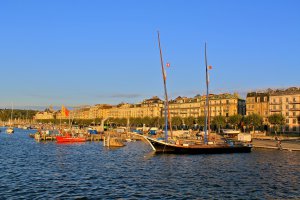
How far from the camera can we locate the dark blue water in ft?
129

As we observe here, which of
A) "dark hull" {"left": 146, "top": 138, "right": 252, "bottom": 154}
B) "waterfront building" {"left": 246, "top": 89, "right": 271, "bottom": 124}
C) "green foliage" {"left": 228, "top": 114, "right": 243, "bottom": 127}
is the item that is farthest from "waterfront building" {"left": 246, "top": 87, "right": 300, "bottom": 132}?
"dark hull" {"left": 146, "top": 138, "right": 252, "bottom": 154}

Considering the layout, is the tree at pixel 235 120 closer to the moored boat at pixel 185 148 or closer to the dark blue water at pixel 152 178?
the moored boat at pixel 185 148

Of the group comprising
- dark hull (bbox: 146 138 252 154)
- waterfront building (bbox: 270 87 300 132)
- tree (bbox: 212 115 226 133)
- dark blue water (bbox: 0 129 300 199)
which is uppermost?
waterfront building (bbox: 270 87 300 132)

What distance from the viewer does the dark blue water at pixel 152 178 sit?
3925 centimetres

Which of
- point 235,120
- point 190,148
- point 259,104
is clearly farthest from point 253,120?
point 190,148

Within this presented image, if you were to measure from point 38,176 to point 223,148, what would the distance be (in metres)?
43.7

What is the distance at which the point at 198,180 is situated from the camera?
155 feet

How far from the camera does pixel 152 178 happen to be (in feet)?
160

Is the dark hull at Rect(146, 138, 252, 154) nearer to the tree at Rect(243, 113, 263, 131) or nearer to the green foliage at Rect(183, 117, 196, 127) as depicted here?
the tree at Rect(243, 113, 263, 131)

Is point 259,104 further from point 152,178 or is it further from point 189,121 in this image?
point 152,178

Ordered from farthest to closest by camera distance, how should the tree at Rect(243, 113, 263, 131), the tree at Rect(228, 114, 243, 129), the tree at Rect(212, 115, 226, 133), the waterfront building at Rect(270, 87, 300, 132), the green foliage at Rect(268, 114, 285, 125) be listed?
the tree at Rect(212, 115, 226, 133), the tree at Rect(228, 114, 243, 129), the tree at Rect(243, 113, 263, 131), the waterfront building at Rect(270, 87, 300, 132), the green foliage at Rect(268, 114, 285, 125)

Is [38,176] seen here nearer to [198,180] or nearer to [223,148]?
[198,180]

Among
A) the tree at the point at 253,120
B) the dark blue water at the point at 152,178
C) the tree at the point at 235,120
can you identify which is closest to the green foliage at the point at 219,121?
the tree at the point at 235,120

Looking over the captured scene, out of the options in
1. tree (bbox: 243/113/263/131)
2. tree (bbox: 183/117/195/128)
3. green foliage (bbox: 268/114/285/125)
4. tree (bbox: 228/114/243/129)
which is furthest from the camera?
tree (bbox: 183/117/195/128)
